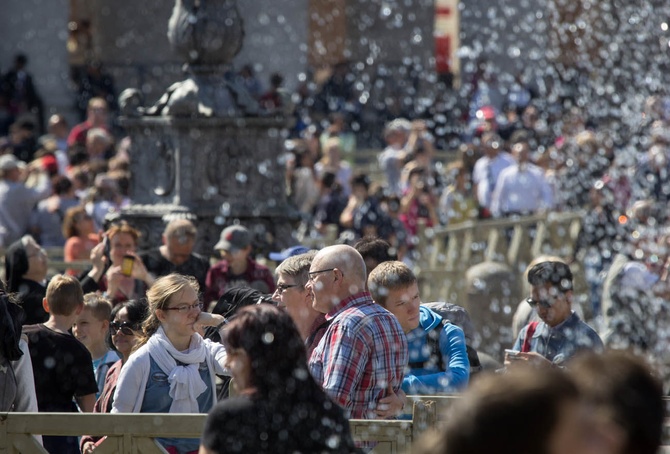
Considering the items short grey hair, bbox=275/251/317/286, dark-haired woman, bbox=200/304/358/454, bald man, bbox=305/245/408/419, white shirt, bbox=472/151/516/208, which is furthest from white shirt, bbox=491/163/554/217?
dark-haired woman, bbox=200/304/358/454

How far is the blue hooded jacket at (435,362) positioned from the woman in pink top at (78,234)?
17.5ft

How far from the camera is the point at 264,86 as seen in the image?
2605cm

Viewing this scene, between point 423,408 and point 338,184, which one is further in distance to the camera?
point 338,184

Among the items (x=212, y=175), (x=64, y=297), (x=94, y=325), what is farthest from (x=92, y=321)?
(x=212, y=175)

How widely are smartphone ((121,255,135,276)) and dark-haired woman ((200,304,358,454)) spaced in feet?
14.9

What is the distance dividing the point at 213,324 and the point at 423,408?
1.15m

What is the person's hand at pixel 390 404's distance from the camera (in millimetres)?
5672

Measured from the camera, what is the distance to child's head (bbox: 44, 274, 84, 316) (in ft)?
22.8

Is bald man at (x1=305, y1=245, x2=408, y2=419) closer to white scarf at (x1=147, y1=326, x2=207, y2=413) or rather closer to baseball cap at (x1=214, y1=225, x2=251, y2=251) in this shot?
white scarf at (x1=147, y1=326, x2=207, y2=413)

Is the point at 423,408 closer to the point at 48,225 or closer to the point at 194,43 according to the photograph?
the point at 194,43

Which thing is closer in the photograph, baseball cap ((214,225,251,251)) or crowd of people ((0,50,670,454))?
crowd of people ((0,50,670,454))

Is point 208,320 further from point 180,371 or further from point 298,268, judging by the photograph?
point 298,268

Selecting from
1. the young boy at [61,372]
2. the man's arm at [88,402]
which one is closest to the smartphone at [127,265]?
the young boy at [61,372]

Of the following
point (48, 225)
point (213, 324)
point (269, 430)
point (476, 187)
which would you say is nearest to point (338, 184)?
point (476, 187)
